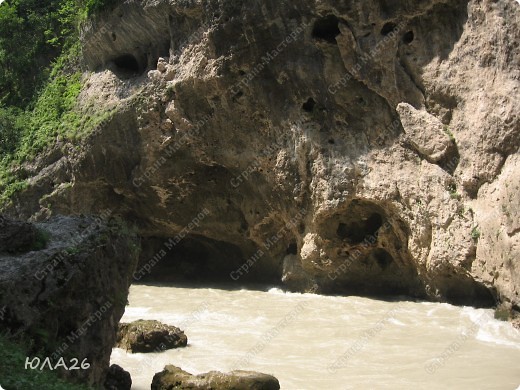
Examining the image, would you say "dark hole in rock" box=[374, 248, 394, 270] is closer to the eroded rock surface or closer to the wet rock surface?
the eroded rock surface

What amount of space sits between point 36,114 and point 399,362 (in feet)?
57.5

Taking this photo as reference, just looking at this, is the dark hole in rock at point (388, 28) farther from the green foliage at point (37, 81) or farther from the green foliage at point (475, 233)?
the green foliage at point (37, 81)

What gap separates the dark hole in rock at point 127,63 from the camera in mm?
21109

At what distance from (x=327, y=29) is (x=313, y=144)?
3.18 meters

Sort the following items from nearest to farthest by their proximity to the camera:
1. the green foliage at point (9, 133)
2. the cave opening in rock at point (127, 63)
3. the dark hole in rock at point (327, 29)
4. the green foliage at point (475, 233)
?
the green foliage at point (475, 233)
the dark hole in rock at point (327, 29)
the cave opening in rock at point (127, 63)
the green foliage at point (9, 133)

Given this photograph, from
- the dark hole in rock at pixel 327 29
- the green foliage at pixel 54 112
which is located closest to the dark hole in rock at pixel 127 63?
the green foliage at pixel 54 112

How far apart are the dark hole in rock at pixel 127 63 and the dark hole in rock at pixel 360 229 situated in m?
9.20

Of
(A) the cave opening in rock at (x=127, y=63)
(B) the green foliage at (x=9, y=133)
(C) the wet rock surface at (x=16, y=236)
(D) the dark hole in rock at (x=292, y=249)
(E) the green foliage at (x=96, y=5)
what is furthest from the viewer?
(B) the green foliage at (x=9, y=133)

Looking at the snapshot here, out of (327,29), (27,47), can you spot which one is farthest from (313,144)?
(27,47)

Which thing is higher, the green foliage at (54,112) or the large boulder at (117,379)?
the green foliage at (54,112)

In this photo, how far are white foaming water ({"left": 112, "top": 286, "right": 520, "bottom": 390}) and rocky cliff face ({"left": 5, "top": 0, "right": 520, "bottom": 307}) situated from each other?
57.8 inches

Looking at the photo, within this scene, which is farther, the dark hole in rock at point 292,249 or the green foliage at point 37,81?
the green foliage at point 37,81

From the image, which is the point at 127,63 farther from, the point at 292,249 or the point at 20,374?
the point at 20,374

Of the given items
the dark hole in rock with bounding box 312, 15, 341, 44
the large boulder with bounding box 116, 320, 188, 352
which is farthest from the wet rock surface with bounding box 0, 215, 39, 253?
the dark hole in rock with bounding box 312, 15, 341, 44
